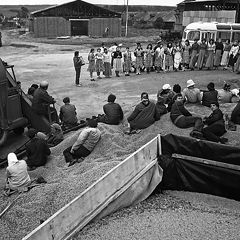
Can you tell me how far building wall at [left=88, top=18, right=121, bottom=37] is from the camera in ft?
133

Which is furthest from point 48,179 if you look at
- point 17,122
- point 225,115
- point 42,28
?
point 42,28

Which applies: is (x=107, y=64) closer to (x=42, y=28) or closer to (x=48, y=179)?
(x=48, y=179)

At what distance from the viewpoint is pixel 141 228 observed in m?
5.41

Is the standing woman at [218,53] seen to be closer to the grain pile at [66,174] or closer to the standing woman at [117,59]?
the standing woman at [117,59]

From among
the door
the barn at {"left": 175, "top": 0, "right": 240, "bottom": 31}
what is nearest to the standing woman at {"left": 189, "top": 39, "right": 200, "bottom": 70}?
the barn at {"left": 175, "top": 0, "right": 240, "bottom": 31}

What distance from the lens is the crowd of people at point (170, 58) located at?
57.2 feet

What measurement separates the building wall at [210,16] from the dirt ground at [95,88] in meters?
10.7

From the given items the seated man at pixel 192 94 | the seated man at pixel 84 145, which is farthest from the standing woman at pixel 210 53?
the seated man at pixel 84 145

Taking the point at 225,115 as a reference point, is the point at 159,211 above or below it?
below

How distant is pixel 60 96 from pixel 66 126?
4.51 metres

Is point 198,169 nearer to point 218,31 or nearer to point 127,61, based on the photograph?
point 127,61

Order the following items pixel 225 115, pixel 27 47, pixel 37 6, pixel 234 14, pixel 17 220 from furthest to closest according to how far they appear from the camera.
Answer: pixel 37 6, pixel 27 47, pixel 234 14, pixel 225 115, pixel 17 220

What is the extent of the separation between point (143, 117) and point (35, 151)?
8.70 ft

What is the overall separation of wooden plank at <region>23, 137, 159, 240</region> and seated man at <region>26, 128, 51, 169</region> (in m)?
2.30
